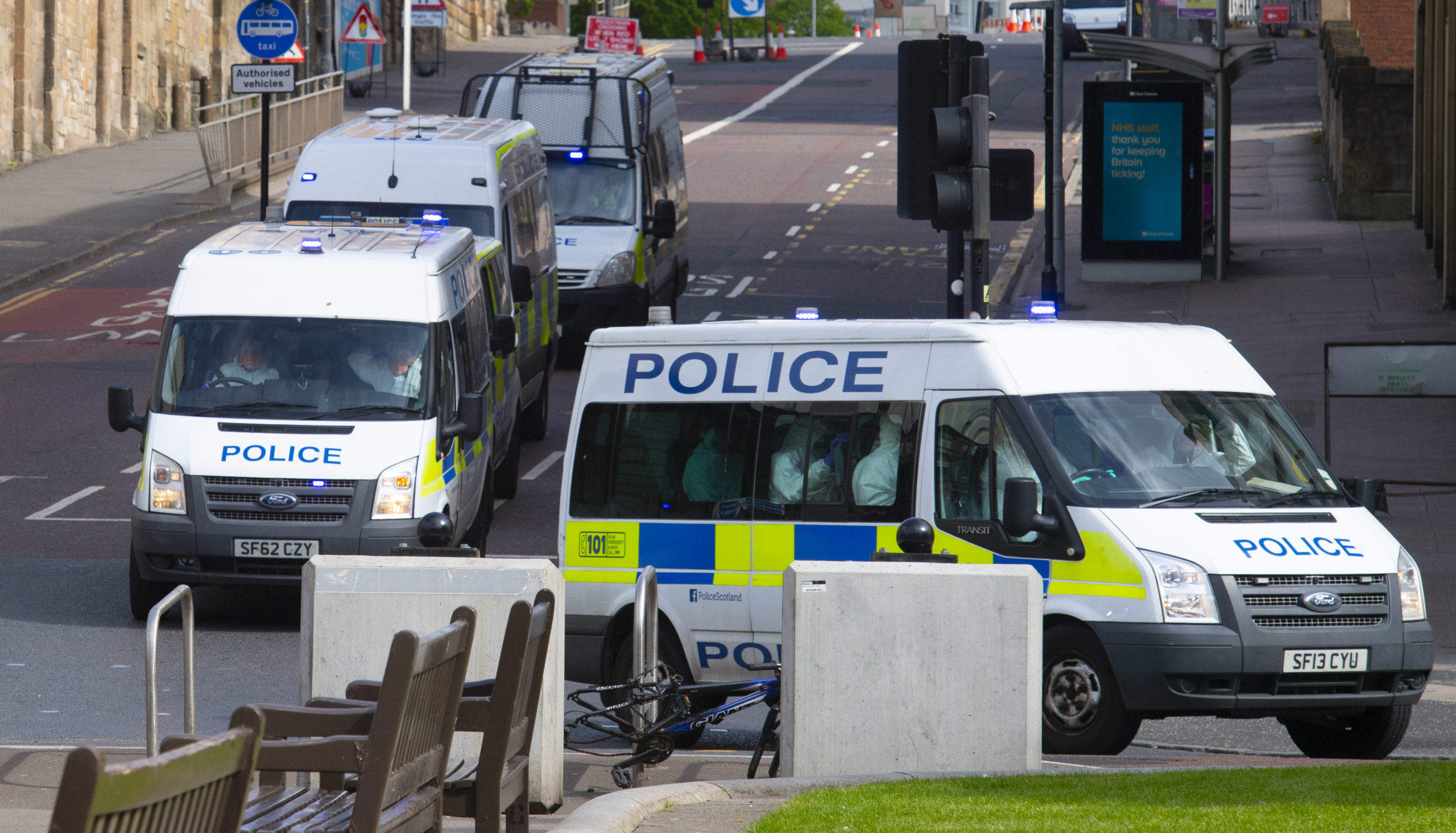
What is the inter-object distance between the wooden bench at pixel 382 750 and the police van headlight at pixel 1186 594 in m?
4.00

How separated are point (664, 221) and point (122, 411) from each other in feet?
34.9

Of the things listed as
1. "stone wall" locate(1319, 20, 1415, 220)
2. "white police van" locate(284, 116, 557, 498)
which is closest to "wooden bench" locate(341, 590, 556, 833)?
"white police van" locate(284, 116, 557, 498)

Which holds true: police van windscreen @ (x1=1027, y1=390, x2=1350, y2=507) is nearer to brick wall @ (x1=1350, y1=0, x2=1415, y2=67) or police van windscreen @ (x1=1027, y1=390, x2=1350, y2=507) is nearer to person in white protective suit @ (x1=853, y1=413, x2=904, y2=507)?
person in white protective suit @ (x1=853, y1=413, x2=904, y2=507)

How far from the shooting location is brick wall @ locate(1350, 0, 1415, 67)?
44.2 metres

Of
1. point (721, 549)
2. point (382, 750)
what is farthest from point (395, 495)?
point (382, 750)

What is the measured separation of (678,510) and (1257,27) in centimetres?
5786

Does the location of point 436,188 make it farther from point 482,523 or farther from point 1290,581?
point 1290,581

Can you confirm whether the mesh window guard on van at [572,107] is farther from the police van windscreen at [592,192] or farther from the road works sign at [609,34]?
the road works sign at [609,34]

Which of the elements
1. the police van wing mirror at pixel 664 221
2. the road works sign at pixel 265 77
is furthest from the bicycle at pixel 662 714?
the road works sign at pixel 265 77

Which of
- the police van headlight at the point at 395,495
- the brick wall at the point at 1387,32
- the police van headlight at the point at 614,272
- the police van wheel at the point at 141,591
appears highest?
the brick wall at the point at 1387,32

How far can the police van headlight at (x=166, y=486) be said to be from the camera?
12.7m

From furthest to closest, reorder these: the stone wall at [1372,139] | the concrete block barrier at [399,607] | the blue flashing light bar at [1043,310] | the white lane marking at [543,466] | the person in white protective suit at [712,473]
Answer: the stone wall at [1372,139] < the white lane marking at [543,466] < the blue flashing light bar at [1043,310] < the person in white protective suit at [712,473] < the concrete block barrier at [399,607]

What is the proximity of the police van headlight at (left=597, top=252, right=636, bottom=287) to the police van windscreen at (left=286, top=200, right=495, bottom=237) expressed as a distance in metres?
4.33

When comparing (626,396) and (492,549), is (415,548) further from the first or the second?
(492,549)
